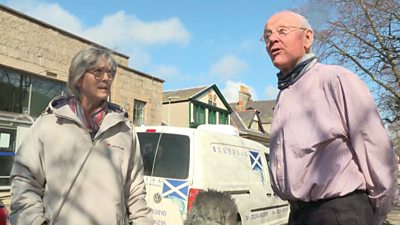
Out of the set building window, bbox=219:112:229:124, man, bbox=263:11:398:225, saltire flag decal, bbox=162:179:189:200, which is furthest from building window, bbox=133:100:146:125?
man, bbox=263:11:398:225

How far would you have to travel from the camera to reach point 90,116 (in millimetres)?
2613

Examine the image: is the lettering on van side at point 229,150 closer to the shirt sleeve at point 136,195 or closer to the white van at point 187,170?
the white van at point 187,170

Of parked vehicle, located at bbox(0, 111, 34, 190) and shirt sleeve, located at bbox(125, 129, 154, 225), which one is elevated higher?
parked vehicle, located at bbox(0, 111, 34, 190)

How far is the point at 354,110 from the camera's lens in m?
1.94

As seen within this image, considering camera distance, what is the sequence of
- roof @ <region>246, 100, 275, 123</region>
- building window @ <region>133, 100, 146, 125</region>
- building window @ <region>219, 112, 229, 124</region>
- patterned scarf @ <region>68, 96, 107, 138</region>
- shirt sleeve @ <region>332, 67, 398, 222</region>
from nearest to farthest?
shirt sleeve @ <region>332, 67, 398, 222</region> < patterned scarf @ <region>68, 96, 107, 138</region> < building window @ <region>133, 100, 146, 125</region> < building window @ <region>219, 112, 229, 124</region> < roof @ <region>246, 100, 275, 123</region>

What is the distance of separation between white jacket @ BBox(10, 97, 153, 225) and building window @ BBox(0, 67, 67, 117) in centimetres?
1166

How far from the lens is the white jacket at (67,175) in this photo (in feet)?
7.66

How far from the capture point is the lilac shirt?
189cm

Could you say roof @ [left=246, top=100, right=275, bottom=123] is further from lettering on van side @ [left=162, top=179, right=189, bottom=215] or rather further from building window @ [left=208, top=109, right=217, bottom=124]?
lettering on van side @ [left=162, top=179, right=189, bottom=215]

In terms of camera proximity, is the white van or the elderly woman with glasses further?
the white van

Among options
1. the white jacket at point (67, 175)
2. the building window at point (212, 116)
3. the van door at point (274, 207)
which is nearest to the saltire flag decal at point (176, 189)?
the van door at point (274, 207)

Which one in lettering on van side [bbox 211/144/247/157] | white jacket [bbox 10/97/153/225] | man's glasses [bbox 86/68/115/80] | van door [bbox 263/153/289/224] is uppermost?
man's glasses [bbox 86/68/115/80]

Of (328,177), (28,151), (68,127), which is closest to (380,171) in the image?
(328,177)

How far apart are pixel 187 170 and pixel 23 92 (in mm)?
9783
